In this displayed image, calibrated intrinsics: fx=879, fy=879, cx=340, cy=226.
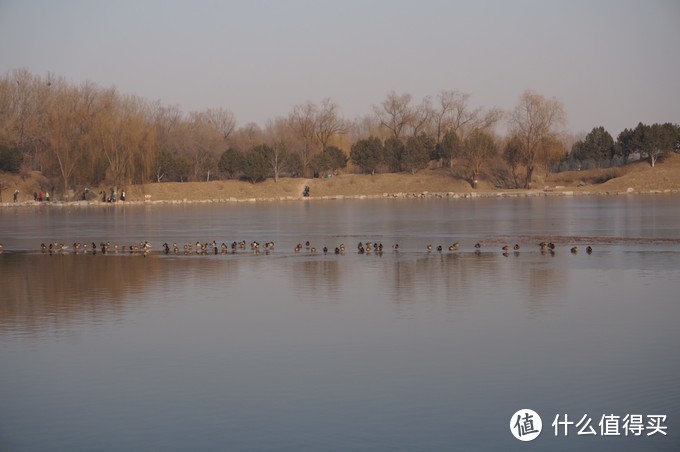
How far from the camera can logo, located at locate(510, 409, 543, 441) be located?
10875 millimetres

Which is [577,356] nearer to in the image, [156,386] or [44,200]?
[156,386]

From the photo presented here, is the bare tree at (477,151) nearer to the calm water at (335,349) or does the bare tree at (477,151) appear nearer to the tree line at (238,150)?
the tree line at (238,150)

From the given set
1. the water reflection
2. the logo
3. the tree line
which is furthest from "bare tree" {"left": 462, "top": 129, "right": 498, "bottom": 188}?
the logo

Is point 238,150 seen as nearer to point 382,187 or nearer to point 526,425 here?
point 382,187

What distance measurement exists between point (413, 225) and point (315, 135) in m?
70.3

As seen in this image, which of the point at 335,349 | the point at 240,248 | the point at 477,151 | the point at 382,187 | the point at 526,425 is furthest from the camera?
the point at 382,187

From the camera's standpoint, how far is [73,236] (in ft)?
134

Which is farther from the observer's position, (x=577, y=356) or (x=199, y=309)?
(x=199, y=309)

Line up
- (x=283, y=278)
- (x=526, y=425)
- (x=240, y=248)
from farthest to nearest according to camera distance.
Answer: (x=240, y=248) → (x=283, y=278) → (x=526, y=425)

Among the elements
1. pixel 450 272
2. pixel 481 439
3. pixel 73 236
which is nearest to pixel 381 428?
pixel 481 439

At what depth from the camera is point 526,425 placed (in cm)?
1114

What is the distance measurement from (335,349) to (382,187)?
80510 mm

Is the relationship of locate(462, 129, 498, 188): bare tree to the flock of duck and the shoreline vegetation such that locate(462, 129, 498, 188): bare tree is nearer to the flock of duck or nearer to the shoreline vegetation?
the shoreline vegetation

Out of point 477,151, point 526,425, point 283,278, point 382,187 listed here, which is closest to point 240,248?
point 283,278
